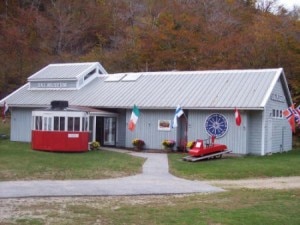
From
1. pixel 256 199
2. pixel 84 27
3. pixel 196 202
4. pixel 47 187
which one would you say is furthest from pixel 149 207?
pixel 84 27

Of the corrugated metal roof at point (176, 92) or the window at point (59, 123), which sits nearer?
the window at point (59, 123)

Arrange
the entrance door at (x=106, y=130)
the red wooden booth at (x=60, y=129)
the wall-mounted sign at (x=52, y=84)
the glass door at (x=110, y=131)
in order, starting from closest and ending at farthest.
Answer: the red wooden booth at (x=60, y=129), the entrance door at (x=106, y=130), the glass door at (x=110, y=131), the wall-mounted sign at (x=52, y=84)

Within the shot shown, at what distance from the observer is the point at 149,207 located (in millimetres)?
12250

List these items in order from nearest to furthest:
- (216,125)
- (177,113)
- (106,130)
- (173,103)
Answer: (177,113) < (216,125) < (173,103) < (106,130)

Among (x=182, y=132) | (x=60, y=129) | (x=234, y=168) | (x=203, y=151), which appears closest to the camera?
(x=234, y=168)

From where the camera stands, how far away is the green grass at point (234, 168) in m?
20.2

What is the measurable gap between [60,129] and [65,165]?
676 centimetres

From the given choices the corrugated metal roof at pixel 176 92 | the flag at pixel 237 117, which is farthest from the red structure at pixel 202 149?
the corrugated metal roof at pixel 176 92

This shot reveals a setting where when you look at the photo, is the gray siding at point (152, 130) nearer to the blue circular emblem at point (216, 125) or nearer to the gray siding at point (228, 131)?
the gray siding at point (228, 131)

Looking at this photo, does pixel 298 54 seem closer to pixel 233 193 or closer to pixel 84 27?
pixel 84 27

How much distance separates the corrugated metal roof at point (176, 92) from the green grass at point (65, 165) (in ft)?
18.5

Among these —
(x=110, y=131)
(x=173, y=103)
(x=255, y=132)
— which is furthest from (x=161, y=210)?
(x=110, y=131)

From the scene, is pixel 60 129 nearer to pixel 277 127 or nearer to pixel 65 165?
pixel 65 165

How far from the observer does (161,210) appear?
38.7ft
